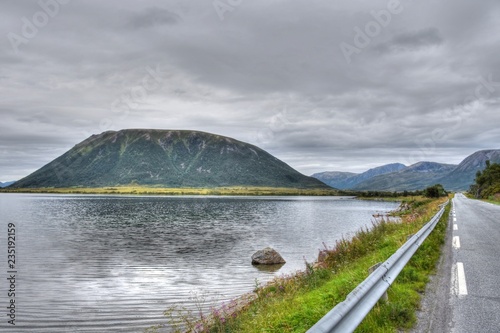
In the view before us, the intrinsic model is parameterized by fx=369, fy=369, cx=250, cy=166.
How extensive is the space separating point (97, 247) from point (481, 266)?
1052 inches

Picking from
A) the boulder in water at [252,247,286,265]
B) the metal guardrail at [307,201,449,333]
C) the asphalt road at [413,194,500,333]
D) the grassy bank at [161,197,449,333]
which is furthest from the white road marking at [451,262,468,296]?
the boulder in water at [252,247,286,265]

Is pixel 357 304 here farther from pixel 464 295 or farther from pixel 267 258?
pixel 267 258

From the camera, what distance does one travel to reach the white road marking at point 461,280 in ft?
27.4

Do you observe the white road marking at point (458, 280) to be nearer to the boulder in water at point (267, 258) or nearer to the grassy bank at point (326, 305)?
the grassy bank at point (326, 305)

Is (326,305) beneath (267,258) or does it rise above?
above

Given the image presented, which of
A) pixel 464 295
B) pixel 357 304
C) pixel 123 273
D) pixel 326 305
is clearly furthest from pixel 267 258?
pixel 357 304

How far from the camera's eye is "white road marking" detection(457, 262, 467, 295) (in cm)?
837

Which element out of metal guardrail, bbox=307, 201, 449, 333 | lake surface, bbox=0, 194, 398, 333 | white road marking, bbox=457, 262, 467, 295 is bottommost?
lake surface, bbox=0, 194, 398, 333

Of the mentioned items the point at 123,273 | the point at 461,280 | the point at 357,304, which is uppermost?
the point at 357,304

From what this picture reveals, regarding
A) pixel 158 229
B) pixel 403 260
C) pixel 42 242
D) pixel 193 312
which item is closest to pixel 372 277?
pixel 403 260

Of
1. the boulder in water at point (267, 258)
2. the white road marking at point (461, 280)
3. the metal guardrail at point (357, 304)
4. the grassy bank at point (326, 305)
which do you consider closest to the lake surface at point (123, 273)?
the boulder in water at point (267, 258)

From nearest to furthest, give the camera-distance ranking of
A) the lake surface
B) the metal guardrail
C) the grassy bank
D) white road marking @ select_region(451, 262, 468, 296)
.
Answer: the metal guardrail
the grassy bank
white road marking @ select_region(451, 262, 468, 296)
the lake surface

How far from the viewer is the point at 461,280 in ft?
31.1

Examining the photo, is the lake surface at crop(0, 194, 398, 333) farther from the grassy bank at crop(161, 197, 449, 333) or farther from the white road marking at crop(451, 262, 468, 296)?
the white road marking at crop(451, 262, 468, 296)
